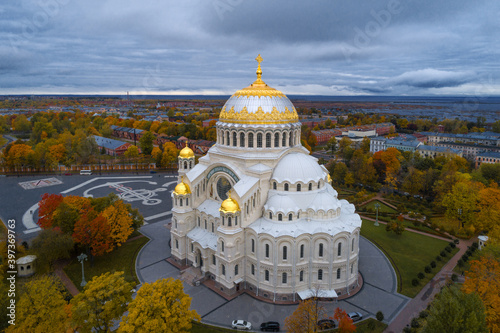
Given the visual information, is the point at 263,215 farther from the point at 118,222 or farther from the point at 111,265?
the point at 111,265

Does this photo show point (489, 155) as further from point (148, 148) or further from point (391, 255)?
point (148, 148)

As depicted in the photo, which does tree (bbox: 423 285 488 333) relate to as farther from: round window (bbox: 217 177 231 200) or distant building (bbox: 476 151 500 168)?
distant building (bbox: 476 151 500 168)

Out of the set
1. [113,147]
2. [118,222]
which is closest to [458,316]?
[118,222]

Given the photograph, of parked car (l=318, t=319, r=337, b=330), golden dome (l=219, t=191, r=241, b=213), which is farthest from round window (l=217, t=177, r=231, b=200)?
parked car (l=318, t=319, r=337, b=330)

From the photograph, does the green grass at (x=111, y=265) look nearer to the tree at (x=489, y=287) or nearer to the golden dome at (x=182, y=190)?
the golden dome at (x=182, y=190)

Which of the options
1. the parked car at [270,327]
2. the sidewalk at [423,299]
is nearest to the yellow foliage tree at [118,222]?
the parked car at [270,327]

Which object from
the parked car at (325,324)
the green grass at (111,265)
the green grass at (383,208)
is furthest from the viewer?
the green grass at (383,208)
